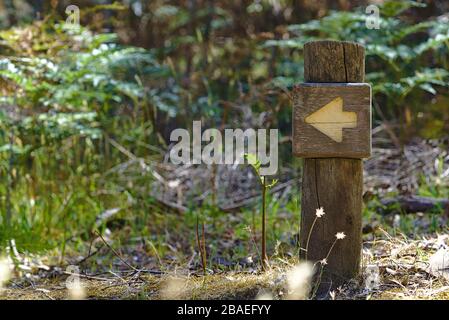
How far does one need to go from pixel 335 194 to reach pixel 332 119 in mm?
295

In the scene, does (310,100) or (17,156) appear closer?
(310,100)

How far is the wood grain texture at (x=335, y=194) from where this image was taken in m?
2.48

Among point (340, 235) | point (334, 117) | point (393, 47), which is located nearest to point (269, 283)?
point (340, 235)

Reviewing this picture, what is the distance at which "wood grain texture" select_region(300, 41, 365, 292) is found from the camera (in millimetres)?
2484

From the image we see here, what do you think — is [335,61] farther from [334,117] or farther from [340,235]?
[340,235]

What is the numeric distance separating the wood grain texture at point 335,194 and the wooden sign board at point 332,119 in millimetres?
65

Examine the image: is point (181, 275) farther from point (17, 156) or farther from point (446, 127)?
point (446, 127)

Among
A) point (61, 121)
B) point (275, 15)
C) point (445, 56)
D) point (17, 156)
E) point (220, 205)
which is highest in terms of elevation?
point (275, 15)

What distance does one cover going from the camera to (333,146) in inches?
96.1

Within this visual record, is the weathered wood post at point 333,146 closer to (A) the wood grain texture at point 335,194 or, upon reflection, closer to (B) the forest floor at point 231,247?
(A) the wood grain texture at point 335,194

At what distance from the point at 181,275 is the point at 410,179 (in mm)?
2372

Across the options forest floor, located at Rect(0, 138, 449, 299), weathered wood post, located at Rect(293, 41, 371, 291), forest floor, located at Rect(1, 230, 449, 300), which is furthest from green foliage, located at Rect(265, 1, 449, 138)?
weathered wood post, located at Rect(293, 41, 371, 291)
